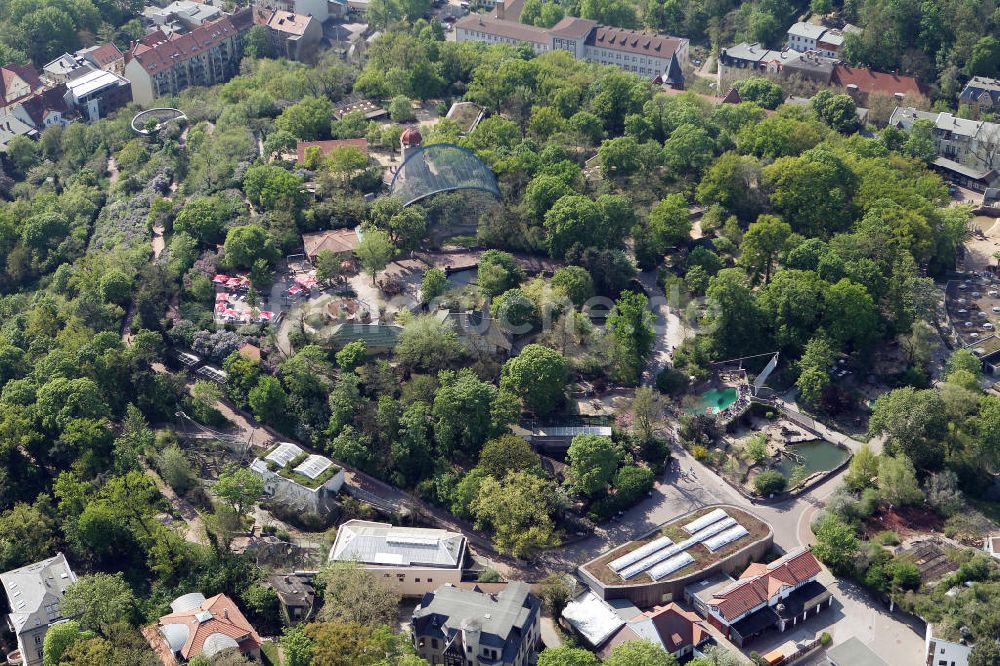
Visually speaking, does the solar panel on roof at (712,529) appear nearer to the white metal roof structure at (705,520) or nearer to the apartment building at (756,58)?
the white metal roof structure at (705,520)

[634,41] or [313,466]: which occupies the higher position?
[634,41]

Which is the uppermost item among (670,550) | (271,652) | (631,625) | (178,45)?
(178,45)

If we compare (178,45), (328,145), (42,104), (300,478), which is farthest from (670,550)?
(178,45)

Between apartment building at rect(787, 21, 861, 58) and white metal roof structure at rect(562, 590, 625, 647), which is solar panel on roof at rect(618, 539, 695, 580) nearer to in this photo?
white metal roof structure at rect(562, 590, 625, 647)

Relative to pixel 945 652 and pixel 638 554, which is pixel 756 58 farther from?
pixel 945 652

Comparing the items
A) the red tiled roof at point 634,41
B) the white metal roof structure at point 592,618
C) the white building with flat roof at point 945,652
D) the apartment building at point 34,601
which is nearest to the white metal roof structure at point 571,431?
the white metal roof structure at point 592,618

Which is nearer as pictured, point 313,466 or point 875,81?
point 313,466

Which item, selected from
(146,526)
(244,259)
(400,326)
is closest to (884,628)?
(400,326)

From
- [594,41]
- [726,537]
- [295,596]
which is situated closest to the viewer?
[295,596]
